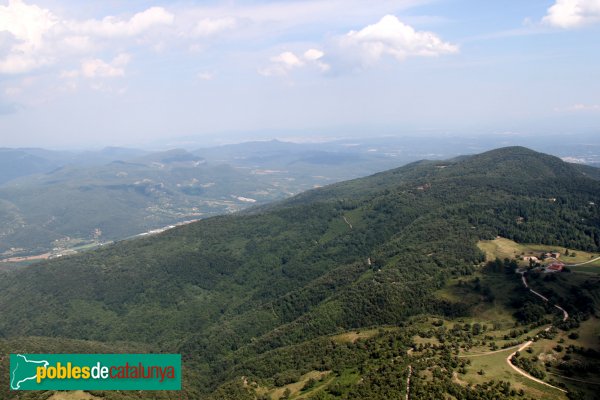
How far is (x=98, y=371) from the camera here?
82.1 metres

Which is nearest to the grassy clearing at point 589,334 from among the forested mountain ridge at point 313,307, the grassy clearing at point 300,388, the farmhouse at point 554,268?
the forested mountain ridge at point 313,307

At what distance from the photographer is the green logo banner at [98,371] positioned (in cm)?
7969

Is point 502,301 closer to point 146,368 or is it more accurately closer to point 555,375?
point 555,375

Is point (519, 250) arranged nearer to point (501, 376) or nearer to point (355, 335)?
point (355, 335)

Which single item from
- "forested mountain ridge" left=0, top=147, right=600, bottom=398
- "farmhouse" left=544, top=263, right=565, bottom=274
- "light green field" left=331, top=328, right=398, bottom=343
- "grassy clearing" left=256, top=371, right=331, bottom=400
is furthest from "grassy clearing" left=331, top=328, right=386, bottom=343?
"farmhouse" left=544, top=263, right=565, bottom=274

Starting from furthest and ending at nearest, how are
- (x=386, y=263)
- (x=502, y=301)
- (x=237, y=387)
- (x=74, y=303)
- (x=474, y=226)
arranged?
(x=74, y=303) < (x=474, y=226) < (x=386, y=263) < (x=502, y=301) < (x=237, y=387)

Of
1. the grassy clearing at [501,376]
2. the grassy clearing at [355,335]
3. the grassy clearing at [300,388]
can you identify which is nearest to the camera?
the grassy clearing at [501,376]

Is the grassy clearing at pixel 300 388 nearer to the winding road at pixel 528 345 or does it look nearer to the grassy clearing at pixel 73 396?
the grassy clearing at pixel 73 396

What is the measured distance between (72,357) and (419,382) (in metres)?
64.0

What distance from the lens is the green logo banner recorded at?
79.7 metres

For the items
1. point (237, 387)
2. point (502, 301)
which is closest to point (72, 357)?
point (237, 387)

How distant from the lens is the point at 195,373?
13562 centimetres

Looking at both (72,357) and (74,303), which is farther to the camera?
(74,303)

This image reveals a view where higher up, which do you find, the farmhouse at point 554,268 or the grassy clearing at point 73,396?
the farmhouse at point 554,268
